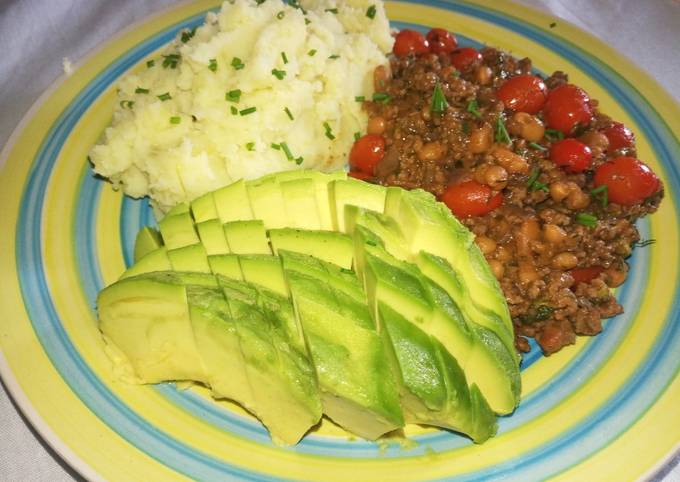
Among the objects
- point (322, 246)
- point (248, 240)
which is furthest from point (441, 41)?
point (248, 240)

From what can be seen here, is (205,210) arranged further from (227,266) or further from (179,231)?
(227,266)

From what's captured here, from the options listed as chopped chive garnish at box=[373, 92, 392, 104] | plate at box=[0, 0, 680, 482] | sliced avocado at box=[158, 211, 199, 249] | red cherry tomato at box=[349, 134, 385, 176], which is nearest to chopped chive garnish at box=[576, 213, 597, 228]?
plate at box=[0, 0, 680, 482]

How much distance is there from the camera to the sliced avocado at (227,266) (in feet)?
11.4

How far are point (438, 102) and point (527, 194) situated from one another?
883mm

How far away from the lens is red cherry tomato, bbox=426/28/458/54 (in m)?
5.30

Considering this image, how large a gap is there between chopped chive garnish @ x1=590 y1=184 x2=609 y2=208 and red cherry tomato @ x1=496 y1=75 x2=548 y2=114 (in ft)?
2.43

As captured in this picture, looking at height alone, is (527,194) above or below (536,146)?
below

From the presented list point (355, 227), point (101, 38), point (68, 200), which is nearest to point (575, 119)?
point (355, 227)

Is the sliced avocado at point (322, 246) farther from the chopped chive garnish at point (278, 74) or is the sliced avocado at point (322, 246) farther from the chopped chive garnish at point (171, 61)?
the chopped chive garnish at point (171, 61)

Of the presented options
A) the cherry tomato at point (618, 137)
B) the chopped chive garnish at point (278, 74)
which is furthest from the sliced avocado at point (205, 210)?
the cherry tomato at point (618, 137)

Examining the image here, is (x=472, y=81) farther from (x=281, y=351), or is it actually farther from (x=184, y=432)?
(x=184, y=432)

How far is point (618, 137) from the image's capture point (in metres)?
4.43

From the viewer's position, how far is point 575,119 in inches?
173

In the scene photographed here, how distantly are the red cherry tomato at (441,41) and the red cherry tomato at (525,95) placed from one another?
0.91 meters
